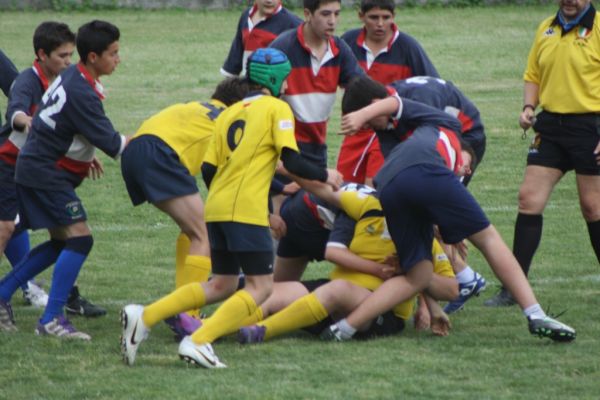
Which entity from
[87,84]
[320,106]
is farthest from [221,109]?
[320,106]

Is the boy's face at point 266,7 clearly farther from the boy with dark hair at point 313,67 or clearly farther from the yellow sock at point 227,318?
the yellow sock at point 227,318

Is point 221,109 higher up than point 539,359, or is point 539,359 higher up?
point 221,109

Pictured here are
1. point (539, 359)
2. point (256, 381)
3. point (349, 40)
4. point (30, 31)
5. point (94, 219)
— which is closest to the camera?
point (256, 381)

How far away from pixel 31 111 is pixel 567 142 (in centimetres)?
311

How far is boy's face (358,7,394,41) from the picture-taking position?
8062 millimetres

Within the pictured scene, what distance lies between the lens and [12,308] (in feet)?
25.3

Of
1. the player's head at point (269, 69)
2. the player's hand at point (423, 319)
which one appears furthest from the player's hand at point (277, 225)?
the player's hand at point (423, 319)

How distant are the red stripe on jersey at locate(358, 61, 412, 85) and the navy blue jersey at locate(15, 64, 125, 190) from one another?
2028 millimetres

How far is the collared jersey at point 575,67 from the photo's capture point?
7.59 metres

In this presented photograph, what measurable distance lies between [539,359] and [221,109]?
212 centimetres

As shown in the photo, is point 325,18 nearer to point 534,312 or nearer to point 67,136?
point 67,136

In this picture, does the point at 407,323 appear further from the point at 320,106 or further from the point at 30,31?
the point at 30,31

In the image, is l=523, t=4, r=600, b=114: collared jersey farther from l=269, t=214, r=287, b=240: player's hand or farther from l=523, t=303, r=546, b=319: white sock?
l=269, t=214, r=287, b=240: player's hand

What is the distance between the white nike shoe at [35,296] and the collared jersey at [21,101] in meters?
0.76
